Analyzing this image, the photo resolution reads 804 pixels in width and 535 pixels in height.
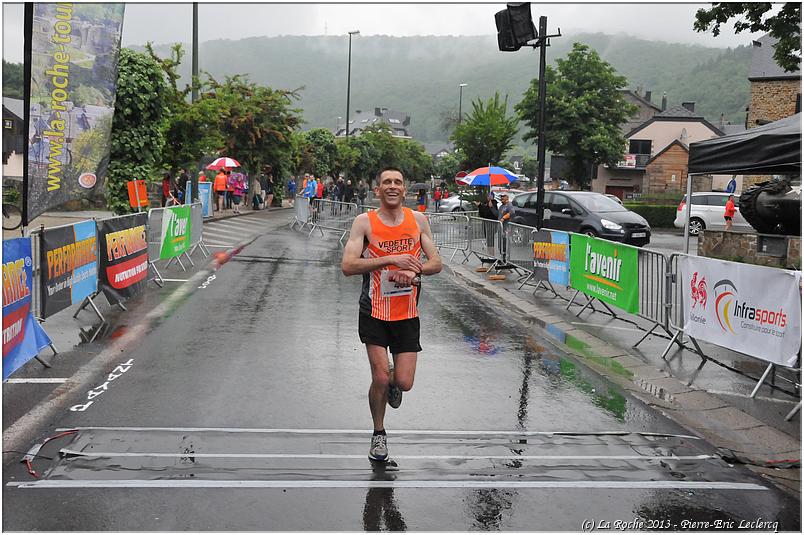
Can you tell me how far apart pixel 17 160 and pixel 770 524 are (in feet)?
214

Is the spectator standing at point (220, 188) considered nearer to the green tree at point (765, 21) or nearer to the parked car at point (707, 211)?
the parked car at point (707, 211)

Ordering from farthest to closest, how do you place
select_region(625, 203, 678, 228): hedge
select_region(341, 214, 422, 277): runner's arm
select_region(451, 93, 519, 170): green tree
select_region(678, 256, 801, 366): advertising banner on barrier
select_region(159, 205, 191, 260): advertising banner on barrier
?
select_region(625, 203, 678, 228): hedge < select_region(451, 93, 519, 170): green tree < select_region(159, 205, 191, 260): advertising banner on barrier < select_region(678, 256, 801, 366): advertising banner on barrier < select_region(341, 214, 422, 277): runner's arm

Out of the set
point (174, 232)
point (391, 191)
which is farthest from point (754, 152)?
point (174, 232)

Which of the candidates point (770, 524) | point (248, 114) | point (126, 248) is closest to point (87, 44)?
point (126, 248)

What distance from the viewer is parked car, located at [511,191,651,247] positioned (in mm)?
21703

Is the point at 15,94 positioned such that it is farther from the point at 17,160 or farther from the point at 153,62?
the point at 153,62

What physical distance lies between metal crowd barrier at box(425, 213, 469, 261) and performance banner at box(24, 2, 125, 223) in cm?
934

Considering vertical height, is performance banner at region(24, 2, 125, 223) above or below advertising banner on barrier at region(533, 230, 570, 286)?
above

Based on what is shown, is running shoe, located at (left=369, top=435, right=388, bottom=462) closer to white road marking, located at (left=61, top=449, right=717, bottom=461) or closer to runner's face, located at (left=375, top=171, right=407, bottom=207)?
white road marking, located at (left=61, top=449, right=717, bottom=461)

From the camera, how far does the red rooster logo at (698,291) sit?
338 inches

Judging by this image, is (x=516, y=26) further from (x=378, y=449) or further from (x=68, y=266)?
(x=378, y=449)

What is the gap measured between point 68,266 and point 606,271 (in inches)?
273

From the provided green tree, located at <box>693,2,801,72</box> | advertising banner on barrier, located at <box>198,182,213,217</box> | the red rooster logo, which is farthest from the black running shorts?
advertising banner on barrier, located at <box>198,182,213,217</box>

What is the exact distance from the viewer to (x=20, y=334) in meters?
7.34
